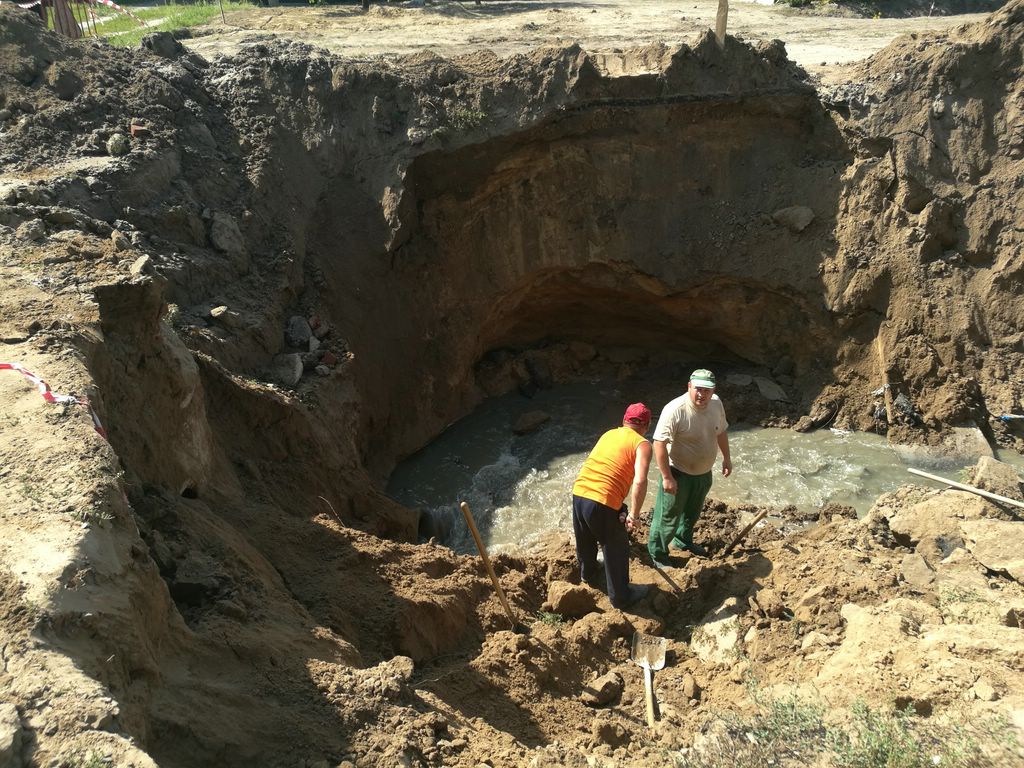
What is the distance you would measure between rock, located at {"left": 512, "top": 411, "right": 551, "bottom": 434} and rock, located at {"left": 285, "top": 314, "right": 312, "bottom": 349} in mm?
2900

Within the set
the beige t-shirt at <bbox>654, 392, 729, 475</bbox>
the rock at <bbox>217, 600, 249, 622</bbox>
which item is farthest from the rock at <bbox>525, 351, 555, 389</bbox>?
the rock at <bbox>217, 600, 249, 622</bbox>

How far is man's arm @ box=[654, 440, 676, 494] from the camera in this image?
18.4ft

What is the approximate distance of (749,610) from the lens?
5.28 metres

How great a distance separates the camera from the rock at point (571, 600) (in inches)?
223

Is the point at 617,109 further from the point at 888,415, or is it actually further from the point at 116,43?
the point at 116,43

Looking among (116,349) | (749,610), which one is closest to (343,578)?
(116,349)

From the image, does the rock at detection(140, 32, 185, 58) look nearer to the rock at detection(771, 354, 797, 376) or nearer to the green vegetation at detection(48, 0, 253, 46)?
the green vegetation at detection(48, 0, 253, 46)

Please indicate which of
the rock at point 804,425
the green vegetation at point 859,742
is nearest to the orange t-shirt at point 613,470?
the green vegetation at point 859,742

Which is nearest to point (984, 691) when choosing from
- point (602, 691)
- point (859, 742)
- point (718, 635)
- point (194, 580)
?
point (859, 742)

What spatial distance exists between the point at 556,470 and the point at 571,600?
3.45 m

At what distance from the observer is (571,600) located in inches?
223

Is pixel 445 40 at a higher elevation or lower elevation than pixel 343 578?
higher

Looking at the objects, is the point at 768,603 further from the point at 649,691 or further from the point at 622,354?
the point at 622,354

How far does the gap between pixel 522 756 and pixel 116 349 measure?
3575mm
